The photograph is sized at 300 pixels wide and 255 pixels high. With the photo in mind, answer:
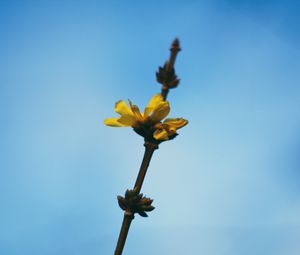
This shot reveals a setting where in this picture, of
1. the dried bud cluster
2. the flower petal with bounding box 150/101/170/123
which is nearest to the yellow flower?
the flower petal with bounding box 150/101/170/123

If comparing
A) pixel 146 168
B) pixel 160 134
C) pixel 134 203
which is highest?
pixel 160 134

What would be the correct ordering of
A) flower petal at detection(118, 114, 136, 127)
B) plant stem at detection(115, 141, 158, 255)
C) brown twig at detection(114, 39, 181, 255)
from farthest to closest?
flower petal at detection(118, 114, 136, 127) < brown twig at detection(114, 39, 181, 255) < plant stem at detection(115, 141, 158, 255)

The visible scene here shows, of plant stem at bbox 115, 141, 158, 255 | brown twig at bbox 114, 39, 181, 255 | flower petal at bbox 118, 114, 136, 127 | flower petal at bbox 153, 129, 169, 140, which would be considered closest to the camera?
plant stem at bbox 115, 141, 158, 255

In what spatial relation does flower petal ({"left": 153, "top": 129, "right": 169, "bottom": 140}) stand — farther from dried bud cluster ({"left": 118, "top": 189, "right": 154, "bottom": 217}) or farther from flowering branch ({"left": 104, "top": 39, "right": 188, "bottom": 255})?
dried bud cluster ({"left": 118, "top": 189, "right": 154, "bottom": 217})

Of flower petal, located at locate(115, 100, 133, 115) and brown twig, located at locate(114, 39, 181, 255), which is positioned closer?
brown twig, located at locate(114, 39, 181, 255)

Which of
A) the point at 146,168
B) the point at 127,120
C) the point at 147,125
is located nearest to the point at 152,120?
the point at 147,125

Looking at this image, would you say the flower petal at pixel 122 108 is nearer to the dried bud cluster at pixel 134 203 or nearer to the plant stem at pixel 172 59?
the plant stem at pixel 172 59

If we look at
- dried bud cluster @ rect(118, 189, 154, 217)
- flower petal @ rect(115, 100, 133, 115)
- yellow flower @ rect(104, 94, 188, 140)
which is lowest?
dried bud cluster @ rect(118, 189, 154, 217)

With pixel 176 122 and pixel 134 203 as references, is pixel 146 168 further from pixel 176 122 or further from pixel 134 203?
pixel 176 122
